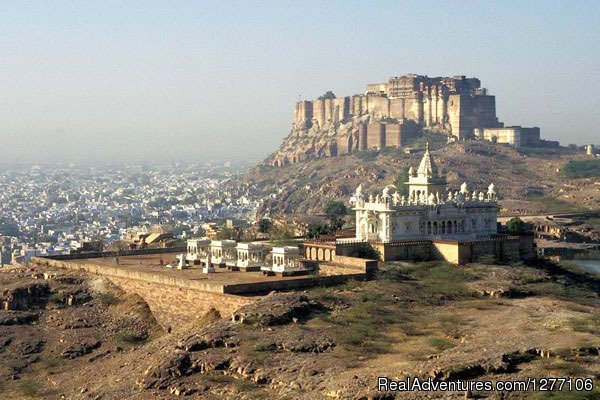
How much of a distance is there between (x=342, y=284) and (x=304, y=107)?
120662 mm

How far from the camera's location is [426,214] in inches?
2156

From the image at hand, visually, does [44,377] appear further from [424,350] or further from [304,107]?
[304,107]

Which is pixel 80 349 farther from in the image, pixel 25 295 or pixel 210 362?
pixel 210 362

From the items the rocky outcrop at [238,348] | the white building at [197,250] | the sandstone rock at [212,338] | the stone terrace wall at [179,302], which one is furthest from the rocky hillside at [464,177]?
the sandstone rock at [212,338]

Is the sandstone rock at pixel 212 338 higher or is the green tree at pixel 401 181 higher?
the green tree at pixel 401 181

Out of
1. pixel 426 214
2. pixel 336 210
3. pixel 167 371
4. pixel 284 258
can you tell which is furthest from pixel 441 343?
pixel 336 210

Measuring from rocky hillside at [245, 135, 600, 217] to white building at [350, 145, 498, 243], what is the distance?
40638mm

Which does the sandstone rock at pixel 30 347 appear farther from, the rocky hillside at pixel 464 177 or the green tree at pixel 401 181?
the green tree at pixel 401 181

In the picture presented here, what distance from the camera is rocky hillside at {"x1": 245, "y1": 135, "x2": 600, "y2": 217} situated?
355 ft

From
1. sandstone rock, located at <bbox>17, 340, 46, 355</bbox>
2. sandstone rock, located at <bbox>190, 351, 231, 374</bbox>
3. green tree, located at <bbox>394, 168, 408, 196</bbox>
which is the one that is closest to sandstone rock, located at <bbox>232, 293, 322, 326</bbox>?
sandstone rock, located at <bbox>190, 351, 231, 374</bbox>

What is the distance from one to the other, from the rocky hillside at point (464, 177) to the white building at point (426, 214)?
4064 cm

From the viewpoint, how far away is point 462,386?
31.3 m

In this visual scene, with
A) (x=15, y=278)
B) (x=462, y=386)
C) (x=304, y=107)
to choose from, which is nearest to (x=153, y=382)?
(x=462, y=386)

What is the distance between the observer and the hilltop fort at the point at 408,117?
454 feet
